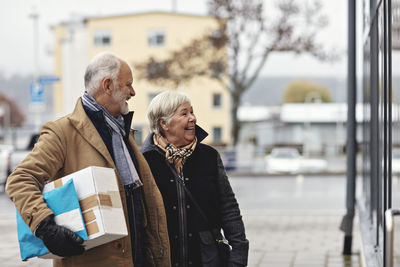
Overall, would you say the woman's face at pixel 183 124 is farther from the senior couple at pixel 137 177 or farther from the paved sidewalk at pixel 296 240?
the paved sidewalk at pixel 296 240

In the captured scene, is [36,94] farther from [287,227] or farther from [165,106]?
[165,106]

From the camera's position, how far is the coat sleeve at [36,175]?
296cm

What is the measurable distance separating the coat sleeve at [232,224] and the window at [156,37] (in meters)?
54.3

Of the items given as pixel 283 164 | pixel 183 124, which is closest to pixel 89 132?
pixel 183 124

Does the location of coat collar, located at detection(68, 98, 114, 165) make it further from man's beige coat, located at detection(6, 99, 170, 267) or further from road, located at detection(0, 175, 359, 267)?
road, located at detection(0, 175, 359, 267)

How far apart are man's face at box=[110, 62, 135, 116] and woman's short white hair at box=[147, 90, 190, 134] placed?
17.5 inches

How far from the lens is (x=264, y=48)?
34.7m

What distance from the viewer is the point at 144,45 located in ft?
191

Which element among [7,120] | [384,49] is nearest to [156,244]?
[384,49]

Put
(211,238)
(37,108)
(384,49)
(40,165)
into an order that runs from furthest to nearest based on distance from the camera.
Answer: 1. (37,108)
2. (384,49)
3. (211,238)
4. (40,165)

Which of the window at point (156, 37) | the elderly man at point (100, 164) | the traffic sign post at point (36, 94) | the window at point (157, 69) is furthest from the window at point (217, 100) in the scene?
the elderly man at point (100, 164)

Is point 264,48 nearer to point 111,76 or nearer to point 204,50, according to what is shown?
point 204,50

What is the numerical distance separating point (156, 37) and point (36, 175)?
55.4 metres

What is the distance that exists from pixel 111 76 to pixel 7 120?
397ft
